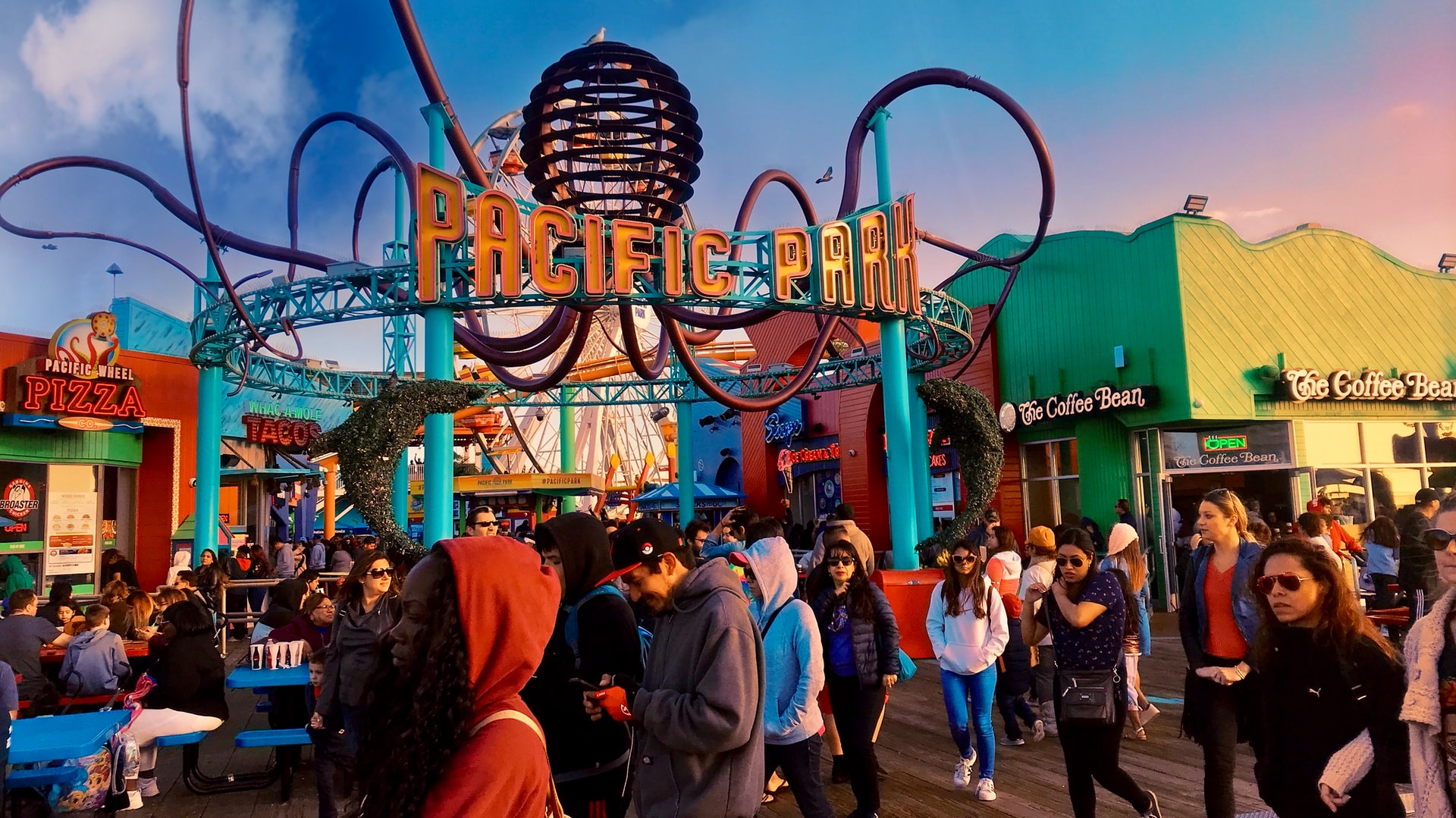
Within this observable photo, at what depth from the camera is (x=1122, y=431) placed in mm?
18969

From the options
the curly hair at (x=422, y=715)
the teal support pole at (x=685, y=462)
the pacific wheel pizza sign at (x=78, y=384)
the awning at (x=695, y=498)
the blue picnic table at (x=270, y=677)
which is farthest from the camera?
the awning at (x=695, y=498)

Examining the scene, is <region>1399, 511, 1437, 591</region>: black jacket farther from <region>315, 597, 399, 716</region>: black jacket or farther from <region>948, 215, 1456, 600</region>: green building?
<region>315, 597, 399, 716</region>: black jacket

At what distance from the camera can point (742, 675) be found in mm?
3396

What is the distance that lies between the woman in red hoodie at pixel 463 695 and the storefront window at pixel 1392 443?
21.1 m

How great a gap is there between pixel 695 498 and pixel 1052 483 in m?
12.5

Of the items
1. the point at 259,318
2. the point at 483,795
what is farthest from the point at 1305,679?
the point at 259,318

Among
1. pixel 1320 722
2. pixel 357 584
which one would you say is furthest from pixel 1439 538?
pixel 357 584

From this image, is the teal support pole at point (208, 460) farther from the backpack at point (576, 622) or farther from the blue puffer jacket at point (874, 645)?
the backpack at point (576, 622)

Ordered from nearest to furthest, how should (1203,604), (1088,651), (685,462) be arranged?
1. (1088,651)
2. (1203,604)
3. (685,462)

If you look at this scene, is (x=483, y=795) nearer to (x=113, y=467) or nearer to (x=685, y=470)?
(x=113, y=467)

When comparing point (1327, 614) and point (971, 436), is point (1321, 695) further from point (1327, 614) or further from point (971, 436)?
point (971, 436)

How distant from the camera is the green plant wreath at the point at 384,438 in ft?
43.7

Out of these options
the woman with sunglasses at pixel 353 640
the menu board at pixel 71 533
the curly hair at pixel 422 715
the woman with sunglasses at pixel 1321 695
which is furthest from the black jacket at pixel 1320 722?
the menu board at pixel 71 533

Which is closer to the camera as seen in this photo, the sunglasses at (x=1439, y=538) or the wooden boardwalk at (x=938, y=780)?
the sunglasses at (x=1439, y=538)
